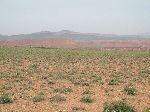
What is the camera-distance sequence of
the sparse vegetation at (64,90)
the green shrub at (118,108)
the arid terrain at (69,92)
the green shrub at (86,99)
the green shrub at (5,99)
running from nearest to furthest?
the green shrub at (118,108)
the arid terrain at (69,92)
the green shrub at (5,99)
the green shrub at (86,99)
the sparse vegetation at (64,90)

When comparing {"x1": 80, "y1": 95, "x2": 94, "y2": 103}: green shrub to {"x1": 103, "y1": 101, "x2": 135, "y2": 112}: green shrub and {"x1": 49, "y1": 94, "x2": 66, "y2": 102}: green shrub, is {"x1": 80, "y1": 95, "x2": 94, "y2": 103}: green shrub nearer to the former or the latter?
{"x1": 49, "y1": 94, "x2": 66, "y2": 102}: green shrub

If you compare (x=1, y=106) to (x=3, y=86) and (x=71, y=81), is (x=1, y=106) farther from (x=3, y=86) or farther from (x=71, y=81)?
(x=71, y=81)

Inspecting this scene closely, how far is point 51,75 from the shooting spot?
73.5 feet

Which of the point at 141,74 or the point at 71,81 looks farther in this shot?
the point at 141,74

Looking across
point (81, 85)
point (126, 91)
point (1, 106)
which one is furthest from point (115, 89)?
point (1, 106)

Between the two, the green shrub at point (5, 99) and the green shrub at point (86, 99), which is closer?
the green shrub at point (5, 99)

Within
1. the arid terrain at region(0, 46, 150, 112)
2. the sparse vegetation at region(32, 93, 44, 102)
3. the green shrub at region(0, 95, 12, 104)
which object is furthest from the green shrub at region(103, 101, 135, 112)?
the green shrub at region(0, 95, 12, 104)

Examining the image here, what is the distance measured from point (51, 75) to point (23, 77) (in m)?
2.08

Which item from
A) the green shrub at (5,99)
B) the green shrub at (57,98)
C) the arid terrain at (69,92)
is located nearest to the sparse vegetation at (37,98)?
the arid terrain at (69,92)

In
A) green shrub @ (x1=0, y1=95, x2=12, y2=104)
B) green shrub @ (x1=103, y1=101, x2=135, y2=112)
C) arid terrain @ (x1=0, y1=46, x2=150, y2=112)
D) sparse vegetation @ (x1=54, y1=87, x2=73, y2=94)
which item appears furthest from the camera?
sparse vegetation @ (x1=54, y1=87, x2=73, y2=94)

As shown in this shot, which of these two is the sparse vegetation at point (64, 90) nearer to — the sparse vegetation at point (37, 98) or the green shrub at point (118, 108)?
the sparse vegetation at point (37, 98)

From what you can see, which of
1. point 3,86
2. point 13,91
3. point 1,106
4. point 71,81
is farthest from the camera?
point 71,81

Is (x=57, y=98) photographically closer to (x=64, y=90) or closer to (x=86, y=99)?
(x=86, y=99)

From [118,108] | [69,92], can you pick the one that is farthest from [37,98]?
[118,108]
